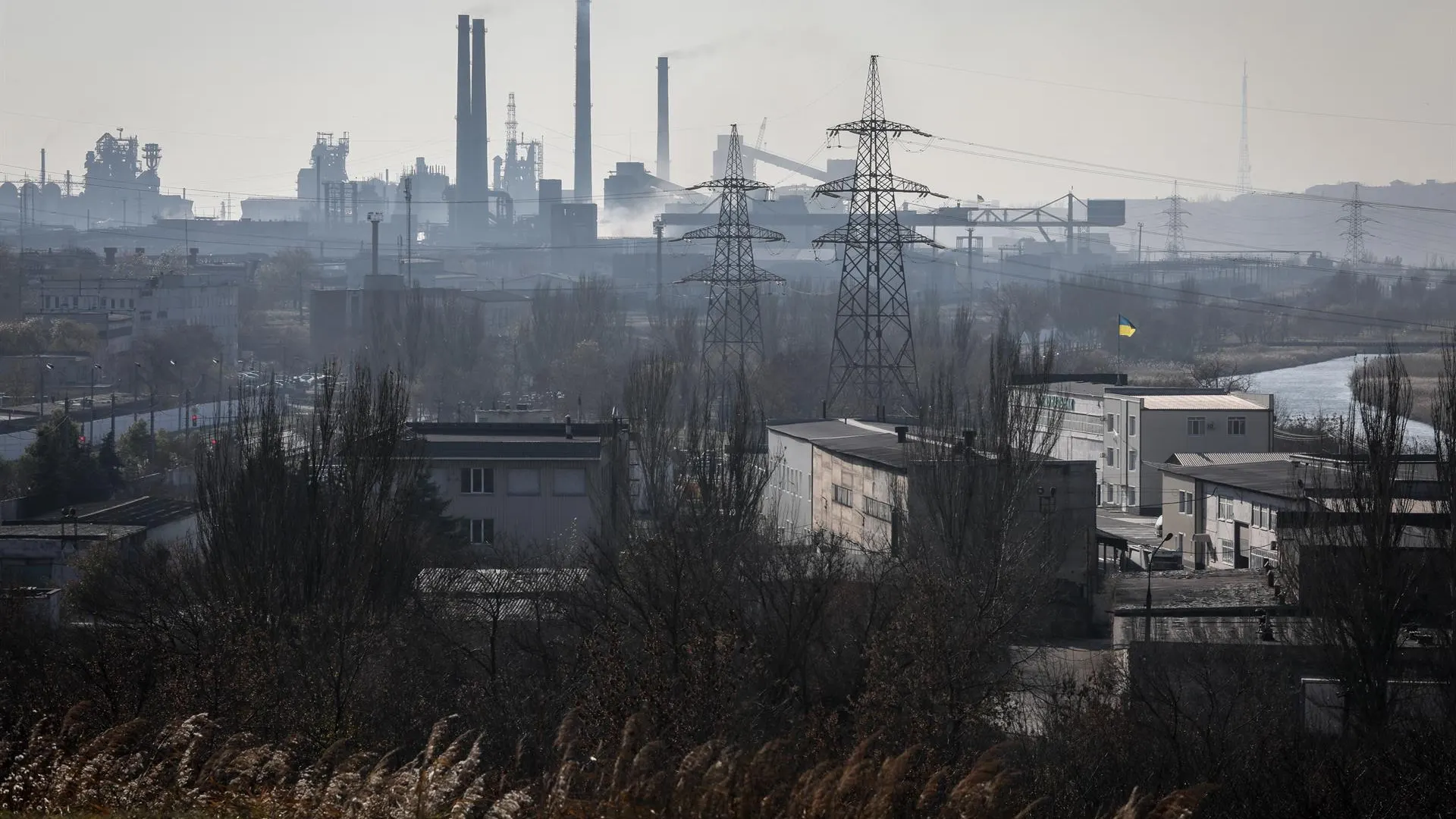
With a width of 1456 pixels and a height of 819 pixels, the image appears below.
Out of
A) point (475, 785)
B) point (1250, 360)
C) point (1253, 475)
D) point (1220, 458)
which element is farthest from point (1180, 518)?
point (1250, 360)

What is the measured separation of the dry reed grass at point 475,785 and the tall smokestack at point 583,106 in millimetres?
37652

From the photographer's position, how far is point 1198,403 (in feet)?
36.9

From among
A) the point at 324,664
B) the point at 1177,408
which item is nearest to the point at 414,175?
the point at 1177,408

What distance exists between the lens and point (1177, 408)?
1103 cm

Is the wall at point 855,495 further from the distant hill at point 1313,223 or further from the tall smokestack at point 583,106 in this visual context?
the distant hill at point 1313,223

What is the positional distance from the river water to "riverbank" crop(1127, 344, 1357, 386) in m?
0.20

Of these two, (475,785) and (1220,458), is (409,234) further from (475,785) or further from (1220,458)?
(475,785)

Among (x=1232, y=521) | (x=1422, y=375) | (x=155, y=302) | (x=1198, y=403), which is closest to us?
(x=1232, y=521)

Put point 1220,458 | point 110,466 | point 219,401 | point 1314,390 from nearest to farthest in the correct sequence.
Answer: point 110,466 < point 1220,458 < point 219,401 < point 1314,390

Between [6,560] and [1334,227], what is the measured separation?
8252 cm

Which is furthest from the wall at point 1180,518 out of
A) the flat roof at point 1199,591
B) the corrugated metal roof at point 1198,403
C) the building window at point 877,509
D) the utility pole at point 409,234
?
the utility pole at point 409,234

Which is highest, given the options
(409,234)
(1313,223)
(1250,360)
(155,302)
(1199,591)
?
(1313,223)

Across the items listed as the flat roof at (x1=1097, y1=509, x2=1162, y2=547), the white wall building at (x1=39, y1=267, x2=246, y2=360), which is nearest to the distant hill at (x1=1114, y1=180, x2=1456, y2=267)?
the white wall building at (x1=39, y1=267, x2=246, y2=360)

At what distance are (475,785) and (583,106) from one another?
39530mm
